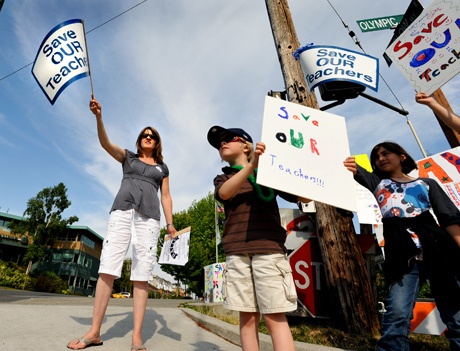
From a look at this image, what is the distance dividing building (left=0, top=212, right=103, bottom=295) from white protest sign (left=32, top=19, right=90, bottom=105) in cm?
3981

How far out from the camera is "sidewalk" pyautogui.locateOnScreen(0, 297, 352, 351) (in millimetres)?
2473

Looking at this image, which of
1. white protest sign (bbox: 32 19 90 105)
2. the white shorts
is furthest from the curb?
white protest sign (bbox: 32 19 90 105)

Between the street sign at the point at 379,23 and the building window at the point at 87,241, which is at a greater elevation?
the building window at the point at 87,241

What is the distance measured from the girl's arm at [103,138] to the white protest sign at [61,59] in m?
0.62

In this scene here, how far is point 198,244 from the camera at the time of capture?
90.2 feet

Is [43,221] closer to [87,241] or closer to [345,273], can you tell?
[87,241]

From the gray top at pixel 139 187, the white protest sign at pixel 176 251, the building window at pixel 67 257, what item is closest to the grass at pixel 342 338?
the white protest sign at pixel 176 251

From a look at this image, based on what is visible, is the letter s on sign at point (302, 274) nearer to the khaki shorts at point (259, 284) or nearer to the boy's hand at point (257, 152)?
the khaki shorts at point (259, 284)

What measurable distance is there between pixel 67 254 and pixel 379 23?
146 ft

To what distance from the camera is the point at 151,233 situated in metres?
2.77

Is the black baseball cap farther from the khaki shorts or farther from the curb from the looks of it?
the curb

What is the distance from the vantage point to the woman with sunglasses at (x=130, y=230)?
2.50 m

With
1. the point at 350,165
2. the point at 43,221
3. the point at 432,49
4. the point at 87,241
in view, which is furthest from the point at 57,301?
the point at 87,241

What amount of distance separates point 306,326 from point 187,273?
84.8ft
